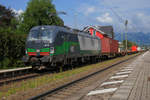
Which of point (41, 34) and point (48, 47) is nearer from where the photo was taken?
point (48, 47)

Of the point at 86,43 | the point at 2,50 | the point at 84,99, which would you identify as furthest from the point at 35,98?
the point at 86,43

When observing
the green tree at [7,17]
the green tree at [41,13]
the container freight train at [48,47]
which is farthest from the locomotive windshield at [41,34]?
the green tree at [7,17]

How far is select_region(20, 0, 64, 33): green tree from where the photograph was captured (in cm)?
3698

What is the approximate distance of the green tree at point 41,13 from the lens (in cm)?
3698

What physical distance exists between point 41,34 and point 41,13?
87.1ft

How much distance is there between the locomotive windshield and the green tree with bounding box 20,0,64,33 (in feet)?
74.9

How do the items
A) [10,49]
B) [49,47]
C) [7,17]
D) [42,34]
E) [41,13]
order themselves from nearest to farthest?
1. [49,47]
2. [42,34]
3. [10,49]
4. [41,13]
5. [7,17]

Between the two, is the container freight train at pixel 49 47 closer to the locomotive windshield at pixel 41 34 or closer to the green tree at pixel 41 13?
the locomotive windshield at pixel 41 34

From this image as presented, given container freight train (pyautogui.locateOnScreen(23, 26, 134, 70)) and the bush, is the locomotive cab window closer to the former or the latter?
container freight train (pyautogui.locateOnScreen(23, 26, 134, 70))

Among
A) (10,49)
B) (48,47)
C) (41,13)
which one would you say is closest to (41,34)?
(48,47)

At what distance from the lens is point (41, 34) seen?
42.5 feet

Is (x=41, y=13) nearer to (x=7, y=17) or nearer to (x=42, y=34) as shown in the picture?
(x=7, y=17)

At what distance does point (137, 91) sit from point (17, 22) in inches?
1357

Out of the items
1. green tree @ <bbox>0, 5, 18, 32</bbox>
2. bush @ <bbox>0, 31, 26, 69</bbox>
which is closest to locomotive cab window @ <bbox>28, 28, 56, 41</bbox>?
bush @ <bbox>0, 31, 26, 69</bbox>
